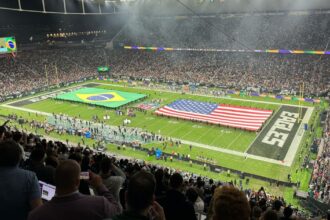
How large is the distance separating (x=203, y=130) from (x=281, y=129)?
8.04m

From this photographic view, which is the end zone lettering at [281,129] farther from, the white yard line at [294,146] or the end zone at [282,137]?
the white yard line at [294,146]

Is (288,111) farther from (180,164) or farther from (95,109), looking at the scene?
(95,109)

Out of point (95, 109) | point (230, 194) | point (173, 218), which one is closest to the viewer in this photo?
point (230, 194)

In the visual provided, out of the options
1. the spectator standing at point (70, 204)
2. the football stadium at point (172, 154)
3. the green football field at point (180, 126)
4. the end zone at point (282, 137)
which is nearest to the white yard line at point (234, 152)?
the football stadium at point (172, 154)

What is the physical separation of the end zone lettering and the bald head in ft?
96.2

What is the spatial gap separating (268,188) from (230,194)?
71.2ft

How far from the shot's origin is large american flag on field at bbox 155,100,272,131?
35.8 meters

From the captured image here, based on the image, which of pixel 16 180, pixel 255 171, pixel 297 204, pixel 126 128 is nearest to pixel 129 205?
pixel 16 180

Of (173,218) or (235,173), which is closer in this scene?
(173,218)

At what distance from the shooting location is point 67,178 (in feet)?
11.9

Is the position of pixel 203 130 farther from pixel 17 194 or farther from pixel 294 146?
pixel 17 194

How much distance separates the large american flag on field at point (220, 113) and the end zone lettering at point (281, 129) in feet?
4.46

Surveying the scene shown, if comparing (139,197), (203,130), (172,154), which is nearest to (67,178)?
(139,197)

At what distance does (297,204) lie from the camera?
817 inches
